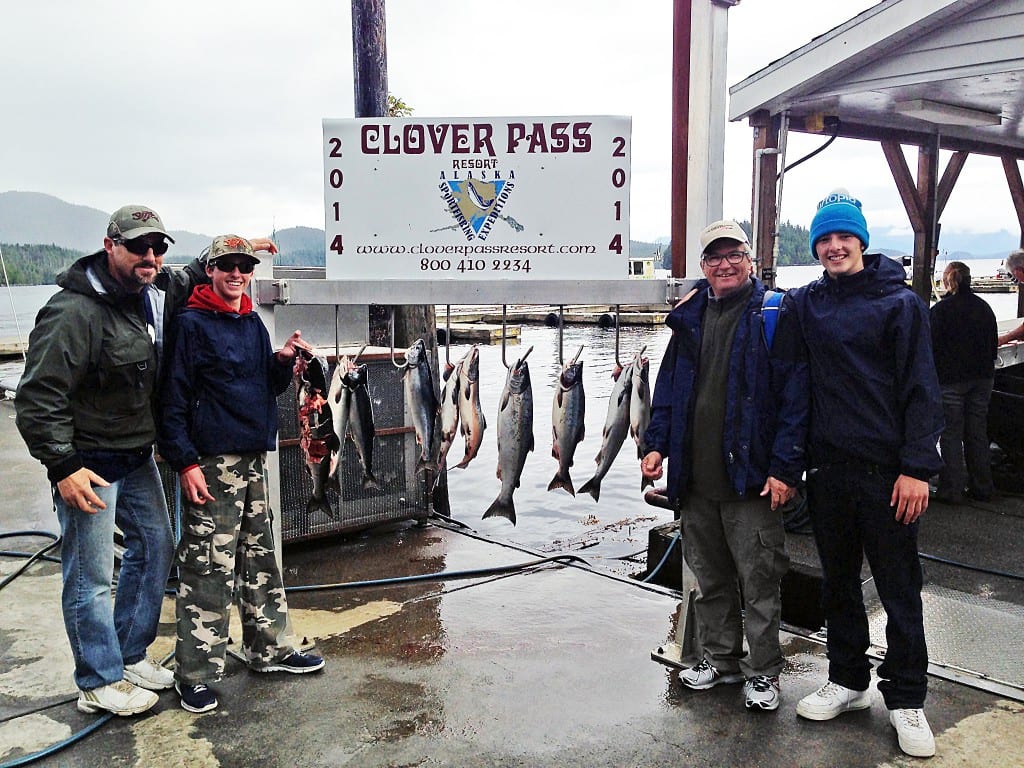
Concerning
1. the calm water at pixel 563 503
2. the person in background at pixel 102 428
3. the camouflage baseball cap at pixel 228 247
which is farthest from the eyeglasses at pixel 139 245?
the calm water at pixel 563 503

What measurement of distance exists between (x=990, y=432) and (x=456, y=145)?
261 inches

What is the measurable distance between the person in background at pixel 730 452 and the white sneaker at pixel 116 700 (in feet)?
8.40

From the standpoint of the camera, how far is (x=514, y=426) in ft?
15.3

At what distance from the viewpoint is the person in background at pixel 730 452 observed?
3863 mm

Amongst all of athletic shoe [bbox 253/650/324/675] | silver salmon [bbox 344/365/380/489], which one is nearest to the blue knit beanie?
silver salmon [bbox 344/365/380/489]

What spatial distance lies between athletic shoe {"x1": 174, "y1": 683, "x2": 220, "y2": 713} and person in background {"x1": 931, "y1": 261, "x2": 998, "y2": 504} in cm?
648

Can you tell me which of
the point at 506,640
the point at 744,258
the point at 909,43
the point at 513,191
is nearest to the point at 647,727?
the point at 506,640

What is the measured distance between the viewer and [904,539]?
11.8 feet

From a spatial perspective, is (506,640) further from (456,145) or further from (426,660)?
(456,145)

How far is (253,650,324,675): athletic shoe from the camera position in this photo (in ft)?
14.4

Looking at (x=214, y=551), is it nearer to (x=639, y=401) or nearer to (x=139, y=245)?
(x=139, y=245)

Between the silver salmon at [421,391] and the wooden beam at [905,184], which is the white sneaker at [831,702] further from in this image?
the wooden beam at [905,184]

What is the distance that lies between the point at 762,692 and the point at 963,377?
5092mm

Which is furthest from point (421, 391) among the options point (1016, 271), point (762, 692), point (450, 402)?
point (1016, 271)
